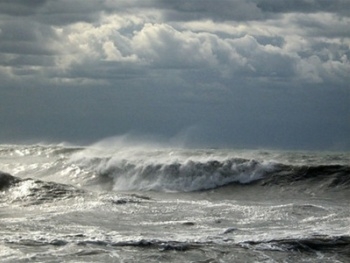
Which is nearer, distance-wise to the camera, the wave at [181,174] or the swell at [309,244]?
the swell at [309,244]

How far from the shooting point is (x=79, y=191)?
24047mm

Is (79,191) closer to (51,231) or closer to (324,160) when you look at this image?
(51,231)

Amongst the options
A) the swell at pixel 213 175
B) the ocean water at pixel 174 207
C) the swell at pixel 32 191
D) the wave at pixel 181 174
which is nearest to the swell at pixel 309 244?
the ocean water at pixel 174 207

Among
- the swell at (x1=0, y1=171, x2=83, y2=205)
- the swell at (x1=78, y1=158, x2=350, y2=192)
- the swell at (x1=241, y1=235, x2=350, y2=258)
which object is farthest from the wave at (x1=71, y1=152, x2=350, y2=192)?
the swell at (x1=241, y1=235, x2=350, y2=258)

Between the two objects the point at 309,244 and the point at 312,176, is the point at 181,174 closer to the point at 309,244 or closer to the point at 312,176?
the point at 312,176

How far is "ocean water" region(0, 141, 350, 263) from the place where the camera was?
1449 centimetres

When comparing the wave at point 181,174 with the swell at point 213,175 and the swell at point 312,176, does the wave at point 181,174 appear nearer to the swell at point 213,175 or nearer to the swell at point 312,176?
the swell at point 213,175

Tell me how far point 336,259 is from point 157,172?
56.1ft

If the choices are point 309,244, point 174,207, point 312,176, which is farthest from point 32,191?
point 309,244

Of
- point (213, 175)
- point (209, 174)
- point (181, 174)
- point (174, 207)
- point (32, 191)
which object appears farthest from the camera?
point (181, 174)

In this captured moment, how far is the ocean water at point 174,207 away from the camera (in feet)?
47.5

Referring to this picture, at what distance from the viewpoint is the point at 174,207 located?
824 inches

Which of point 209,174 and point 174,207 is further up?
point 209,174

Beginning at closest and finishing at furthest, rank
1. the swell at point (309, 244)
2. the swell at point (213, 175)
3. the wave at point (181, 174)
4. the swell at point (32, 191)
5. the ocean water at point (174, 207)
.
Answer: the ocean water at point (174, 207), the swell at point (309, 244), the swell at point (32, 191), the swell at point (213, 175), the wave at point (181, 174)
